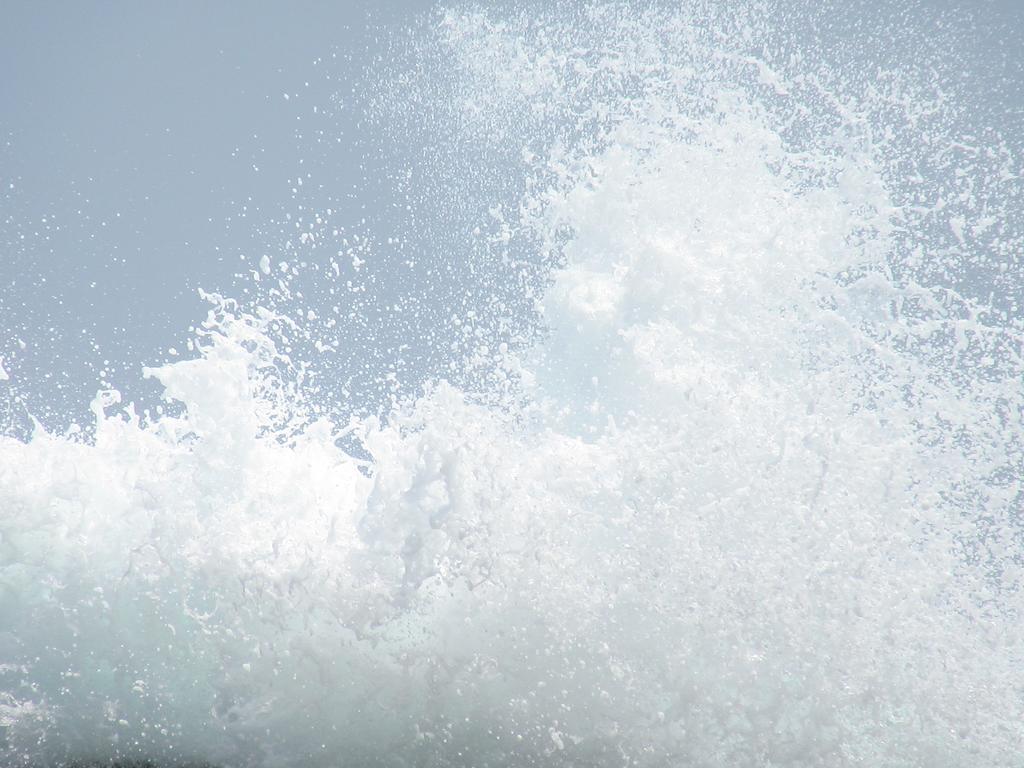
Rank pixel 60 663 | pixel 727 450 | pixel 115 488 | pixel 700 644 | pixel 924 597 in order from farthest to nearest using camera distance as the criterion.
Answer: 1. pixel 924 597
2. pixel 727 450
3. pixel 700 644
4. pixel 115 488
5. pixel 60 663

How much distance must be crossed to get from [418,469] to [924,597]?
1150 centimetres

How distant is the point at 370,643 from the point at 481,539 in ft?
8.43

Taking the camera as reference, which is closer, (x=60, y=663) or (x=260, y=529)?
(x=60, y=663)

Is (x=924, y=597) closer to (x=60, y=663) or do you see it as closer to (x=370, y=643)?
(x=370, y=643)

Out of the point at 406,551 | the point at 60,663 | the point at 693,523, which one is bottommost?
the point at 60,663

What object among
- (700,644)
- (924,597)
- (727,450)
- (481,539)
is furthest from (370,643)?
(924,597)

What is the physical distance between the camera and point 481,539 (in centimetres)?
1180

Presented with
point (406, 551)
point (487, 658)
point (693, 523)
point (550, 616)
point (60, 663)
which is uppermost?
point (693, 523)

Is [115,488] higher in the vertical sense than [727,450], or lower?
lower

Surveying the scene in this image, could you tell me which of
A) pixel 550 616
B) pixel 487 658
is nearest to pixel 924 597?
pixel 550 616

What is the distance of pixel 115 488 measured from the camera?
11.4 meters

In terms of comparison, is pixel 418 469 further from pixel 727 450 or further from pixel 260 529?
pixel 727 450

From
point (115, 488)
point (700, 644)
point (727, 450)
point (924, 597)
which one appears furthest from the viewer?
point (924, 597)

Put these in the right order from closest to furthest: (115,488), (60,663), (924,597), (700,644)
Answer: (60,663), (115,488), (700,644), (924,597)
